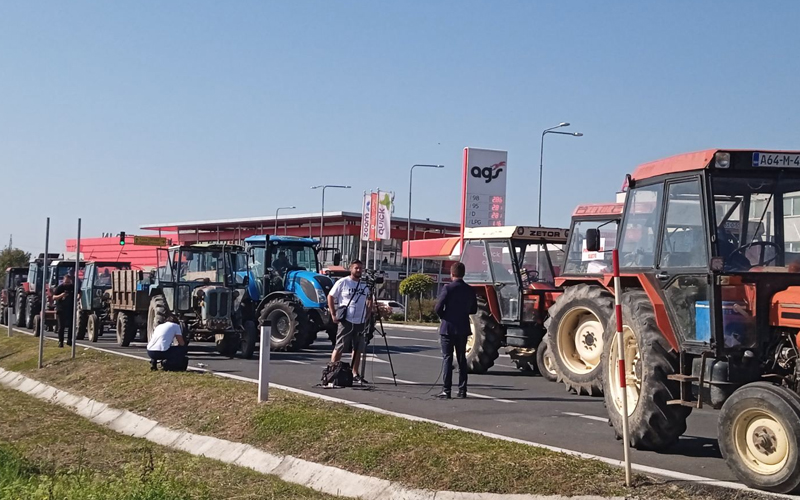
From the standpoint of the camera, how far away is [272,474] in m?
9.98

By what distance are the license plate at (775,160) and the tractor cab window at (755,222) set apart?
0.16m

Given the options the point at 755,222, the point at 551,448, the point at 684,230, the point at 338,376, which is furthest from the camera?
the point at 338,376

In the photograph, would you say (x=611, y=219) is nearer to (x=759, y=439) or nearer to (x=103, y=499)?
(x=759, y=439)

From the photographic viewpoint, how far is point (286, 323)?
22062 millimetres

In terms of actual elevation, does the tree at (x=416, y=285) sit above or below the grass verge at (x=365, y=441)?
above

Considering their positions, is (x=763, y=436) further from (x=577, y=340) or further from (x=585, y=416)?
(x=577, y=340)

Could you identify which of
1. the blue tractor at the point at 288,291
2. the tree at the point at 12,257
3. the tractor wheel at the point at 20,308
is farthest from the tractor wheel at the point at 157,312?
the tree at the point at 12,257

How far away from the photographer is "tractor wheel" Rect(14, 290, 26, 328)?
121 ft

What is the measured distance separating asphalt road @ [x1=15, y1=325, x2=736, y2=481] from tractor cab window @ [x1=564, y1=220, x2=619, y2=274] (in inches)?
77.2

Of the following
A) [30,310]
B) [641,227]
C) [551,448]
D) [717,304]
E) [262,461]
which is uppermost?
[641,227]

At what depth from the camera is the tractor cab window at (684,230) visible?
29.2ft

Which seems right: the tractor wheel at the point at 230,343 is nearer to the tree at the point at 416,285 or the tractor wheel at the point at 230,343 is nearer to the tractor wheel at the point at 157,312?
the tractor wheel at the point at 157,312

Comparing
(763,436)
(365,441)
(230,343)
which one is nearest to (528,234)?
(230,343)

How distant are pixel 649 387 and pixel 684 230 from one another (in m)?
1.55
